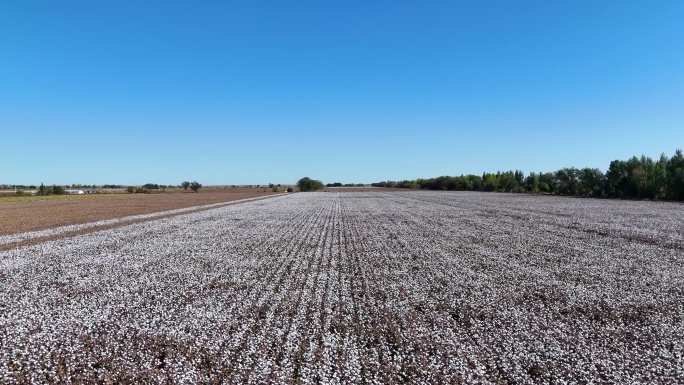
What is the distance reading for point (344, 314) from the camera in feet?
28.2

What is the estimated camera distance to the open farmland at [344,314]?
6098 millimetres

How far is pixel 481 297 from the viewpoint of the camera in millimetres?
10039

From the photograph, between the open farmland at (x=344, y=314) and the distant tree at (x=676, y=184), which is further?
the distant tree at (x=676, y=184)

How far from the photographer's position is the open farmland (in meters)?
6.10

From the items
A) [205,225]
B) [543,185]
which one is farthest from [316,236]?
[543,185]

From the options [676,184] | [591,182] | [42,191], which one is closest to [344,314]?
[676,184]

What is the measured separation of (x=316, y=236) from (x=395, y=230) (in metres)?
5.39

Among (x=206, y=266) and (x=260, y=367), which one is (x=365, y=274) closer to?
(x=206, y=266)

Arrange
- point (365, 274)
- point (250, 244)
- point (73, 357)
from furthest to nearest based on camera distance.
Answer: point (250, 244), point (365, 274), point (73, 357)

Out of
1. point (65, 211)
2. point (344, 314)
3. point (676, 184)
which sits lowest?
point (344, 314)

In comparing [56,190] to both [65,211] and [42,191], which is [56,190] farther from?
[65,211]

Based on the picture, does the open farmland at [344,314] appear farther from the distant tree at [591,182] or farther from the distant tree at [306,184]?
the distant tree at [306,184]

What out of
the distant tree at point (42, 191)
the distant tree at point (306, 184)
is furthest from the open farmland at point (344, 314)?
the distant tree at point (306, 184)

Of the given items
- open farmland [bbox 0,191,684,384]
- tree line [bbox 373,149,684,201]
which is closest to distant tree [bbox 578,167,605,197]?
tree line [bbox 373,149,684,201]
